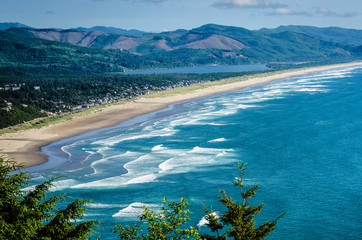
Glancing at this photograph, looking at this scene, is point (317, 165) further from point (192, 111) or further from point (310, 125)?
point (192, 111)

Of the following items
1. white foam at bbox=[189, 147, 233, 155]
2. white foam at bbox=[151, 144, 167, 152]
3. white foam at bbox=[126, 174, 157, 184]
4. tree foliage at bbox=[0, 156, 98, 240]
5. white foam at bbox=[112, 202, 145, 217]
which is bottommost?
white foam at bbox=[112, 202, 145, 217]

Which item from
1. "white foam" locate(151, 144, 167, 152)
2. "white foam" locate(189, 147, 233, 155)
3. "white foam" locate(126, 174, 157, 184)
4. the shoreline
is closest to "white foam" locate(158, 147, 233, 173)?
"white foam" locate(189, 147, 233, 155)

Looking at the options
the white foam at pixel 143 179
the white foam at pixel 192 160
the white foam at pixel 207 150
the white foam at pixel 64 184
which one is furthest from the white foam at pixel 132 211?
the white foam at pixel 207 150

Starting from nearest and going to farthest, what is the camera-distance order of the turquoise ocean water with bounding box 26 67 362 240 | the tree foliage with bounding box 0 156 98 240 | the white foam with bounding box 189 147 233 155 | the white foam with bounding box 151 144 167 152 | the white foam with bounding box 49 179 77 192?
1. the tree foliage with bounding box 0 156 98 240
2. the turquoise ocean water with bounding box 26 67 362 240
3. the white foam with bounding box 49 179 77 192
4. the white foam with bounding box 189 147 233 155
5. the white foam with bounding box 151 144 167 152

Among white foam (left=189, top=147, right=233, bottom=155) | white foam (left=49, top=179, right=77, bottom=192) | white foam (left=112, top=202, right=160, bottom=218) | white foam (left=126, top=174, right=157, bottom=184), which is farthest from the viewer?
white foam (left=189, top=147, right=233, bottom=155)

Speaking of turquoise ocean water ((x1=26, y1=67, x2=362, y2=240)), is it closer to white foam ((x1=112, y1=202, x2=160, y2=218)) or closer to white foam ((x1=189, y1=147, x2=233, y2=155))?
white foam ((x1=112, y1=202, x2=160, y2=218))

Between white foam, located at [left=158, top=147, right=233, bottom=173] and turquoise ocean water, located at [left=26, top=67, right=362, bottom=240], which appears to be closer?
turquoise ocean water, located at [left=26, top=67, right=362, bottom=240]

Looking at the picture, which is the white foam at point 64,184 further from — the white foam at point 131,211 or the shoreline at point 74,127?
the white foam at point 131,211

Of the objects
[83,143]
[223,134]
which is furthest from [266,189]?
[83,143]
